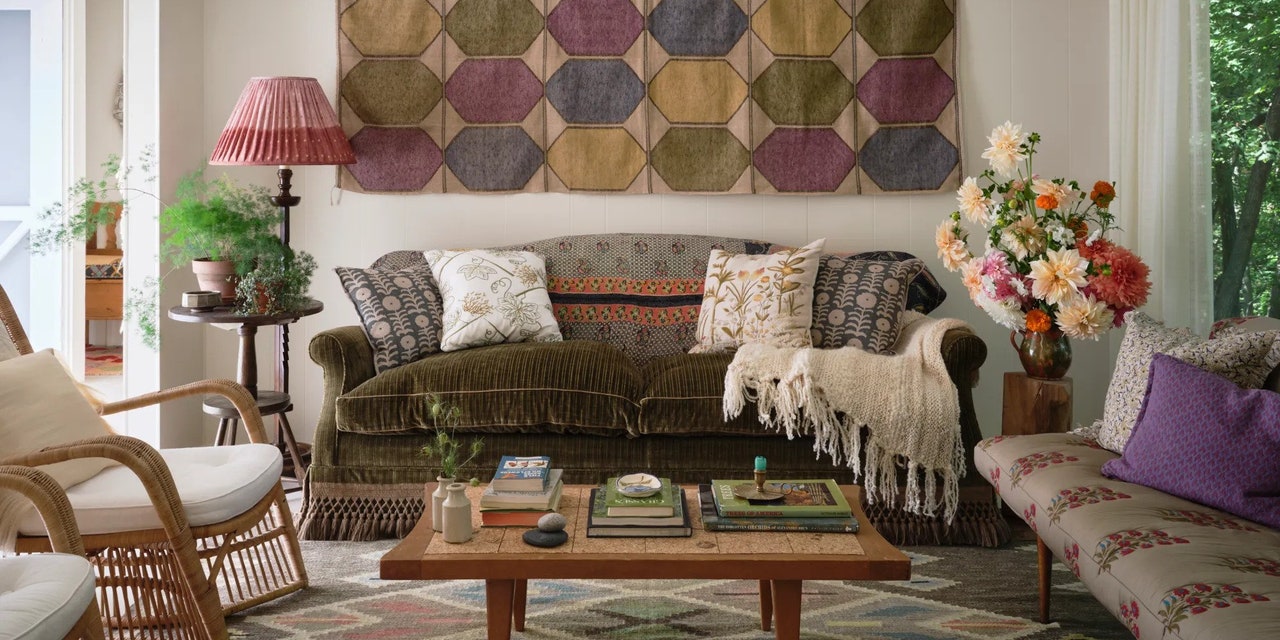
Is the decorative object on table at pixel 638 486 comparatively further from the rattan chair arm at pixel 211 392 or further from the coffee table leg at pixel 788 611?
the rattan chair arm at pixel 211 392

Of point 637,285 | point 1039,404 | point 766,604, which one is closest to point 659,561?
point 766,604

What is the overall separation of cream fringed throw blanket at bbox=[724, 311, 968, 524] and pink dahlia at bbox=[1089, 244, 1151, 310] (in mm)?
493

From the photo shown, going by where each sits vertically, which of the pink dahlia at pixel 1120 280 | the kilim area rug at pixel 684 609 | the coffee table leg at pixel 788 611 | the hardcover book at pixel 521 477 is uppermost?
the pink dahlia at pixel 1120 280

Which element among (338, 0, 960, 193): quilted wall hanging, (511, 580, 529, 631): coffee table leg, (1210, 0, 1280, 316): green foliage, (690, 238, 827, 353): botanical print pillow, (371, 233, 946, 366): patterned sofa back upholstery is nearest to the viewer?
(511, 580, 529, 631): coffee table leg

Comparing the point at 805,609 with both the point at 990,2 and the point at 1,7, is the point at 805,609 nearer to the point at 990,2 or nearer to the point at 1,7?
the point at 990,2

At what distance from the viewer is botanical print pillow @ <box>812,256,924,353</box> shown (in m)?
3.67

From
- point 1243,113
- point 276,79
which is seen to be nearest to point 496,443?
point 276,79

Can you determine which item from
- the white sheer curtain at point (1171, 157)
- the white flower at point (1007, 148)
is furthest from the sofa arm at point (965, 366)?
the white sheer curtain at point (1171, 157)

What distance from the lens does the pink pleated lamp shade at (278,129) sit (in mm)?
3895

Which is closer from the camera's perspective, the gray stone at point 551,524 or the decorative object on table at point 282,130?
the gray stone at point 551,524

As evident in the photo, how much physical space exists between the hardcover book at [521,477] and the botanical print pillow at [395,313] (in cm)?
120

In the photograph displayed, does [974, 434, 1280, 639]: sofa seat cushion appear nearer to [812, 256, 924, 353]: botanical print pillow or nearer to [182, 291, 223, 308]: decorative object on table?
[812, 256, 924, 353]: botanical print pillow

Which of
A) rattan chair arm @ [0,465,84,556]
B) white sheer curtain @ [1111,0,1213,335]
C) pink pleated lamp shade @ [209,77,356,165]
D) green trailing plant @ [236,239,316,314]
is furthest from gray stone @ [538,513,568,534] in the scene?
white sheer curtain @ [1111,0,1213,335]

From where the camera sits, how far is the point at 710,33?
4.33 meters
